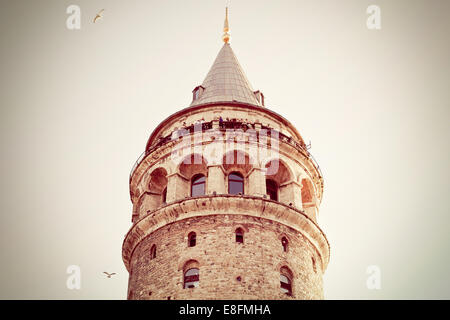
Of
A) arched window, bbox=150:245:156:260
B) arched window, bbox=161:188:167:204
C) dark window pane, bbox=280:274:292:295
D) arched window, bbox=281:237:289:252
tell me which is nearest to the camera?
dark window pane, bbox=280:274:292:295

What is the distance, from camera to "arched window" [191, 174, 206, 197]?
31.3 m

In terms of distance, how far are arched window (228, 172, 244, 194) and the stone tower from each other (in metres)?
0.05

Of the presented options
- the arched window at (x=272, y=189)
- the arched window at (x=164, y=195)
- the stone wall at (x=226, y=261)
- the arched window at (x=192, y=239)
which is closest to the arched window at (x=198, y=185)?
the arched window at (x=164, y=195)

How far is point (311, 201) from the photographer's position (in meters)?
33.2

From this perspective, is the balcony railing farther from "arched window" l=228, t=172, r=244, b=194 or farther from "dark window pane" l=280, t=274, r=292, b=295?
"dark window pane" l=280, t=274, r=292, b=295

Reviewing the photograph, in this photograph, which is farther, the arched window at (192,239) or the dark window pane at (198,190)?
the dark window pane at (198,190)

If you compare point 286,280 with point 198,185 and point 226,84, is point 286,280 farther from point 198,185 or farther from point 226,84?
point 226,84

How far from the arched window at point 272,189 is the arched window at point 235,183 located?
1478 millimetres

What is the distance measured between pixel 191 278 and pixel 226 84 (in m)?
13.4

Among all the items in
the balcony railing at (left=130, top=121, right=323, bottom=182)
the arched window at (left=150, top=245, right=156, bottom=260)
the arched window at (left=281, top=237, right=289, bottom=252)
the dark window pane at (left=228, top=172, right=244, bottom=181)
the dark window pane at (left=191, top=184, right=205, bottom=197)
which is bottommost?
the arched window at (left=150, top=245, right=156, bottom=260)

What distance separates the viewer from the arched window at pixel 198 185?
31.3m

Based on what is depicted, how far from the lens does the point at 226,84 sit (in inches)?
1451

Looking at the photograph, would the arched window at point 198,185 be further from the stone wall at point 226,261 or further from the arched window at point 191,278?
the arched window at point 191,278

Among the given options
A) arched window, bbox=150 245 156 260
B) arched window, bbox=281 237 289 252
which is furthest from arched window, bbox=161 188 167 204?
arched window, bbox=281 237 289 252
